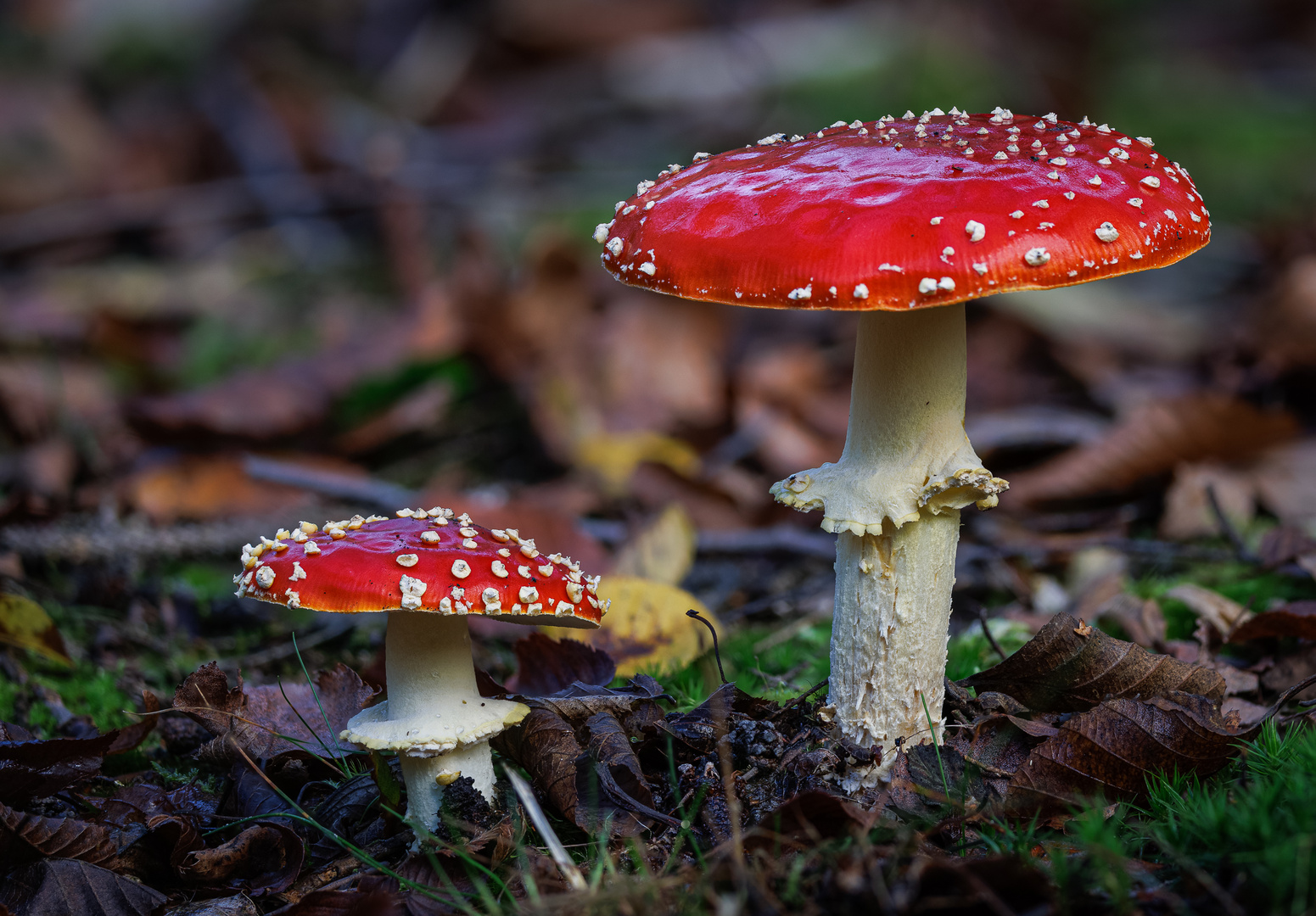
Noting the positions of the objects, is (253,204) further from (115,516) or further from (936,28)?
(936,28)

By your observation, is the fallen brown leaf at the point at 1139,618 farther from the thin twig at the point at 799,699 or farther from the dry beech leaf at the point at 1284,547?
the thin twig at the point at 799,699

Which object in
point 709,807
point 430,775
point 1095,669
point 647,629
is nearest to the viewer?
point 709,807

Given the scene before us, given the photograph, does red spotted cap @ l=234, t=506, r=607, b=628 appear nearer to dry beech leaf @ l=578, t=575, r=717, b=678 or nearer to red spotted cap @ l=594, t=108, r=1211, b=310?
red spotted cap @ l=594, t=108, r=1211, b=310

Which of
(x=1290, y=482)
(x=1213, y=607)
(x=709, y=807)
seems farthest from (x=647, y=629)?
(x=1290, y=482)

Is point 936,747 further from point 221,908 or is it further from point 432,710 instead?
point 221,908

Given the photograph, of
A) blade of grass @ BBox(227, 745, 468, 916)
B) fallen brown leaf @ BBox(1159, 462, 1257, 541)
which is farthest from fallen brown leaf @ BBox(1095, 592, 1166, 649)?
blade of grass @ BBox(227, 745, 468, 916)

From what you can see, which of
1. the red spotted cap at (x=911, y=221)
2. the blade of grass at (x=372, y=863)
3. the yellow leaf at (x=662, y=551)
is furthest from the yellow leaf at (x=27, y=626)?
the red spotted cap at (x=911, y=221)
